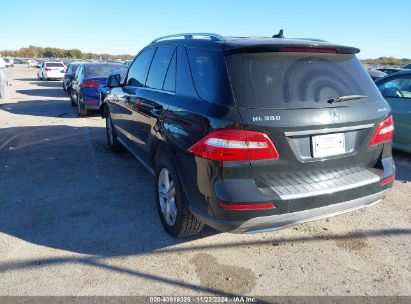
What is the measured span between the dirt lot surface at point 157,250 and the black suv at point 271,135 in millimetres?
463

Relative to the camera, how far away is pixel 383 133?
10.2ft

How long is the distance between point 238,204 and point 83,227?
1.98 meters

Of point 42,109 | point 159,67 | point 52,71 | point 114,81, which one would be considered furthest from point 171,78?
point 52,71

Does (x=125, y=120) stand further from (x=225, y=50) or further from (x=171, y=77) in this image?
(x=225, y=50)

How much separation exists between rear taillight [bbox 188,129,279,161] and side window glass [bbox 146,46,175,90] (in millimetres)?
1447

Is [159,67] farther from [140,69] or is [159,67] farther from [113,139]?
[113,139]

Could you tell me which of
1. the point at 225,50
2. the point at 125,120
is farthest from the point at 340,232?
the point at 125,120

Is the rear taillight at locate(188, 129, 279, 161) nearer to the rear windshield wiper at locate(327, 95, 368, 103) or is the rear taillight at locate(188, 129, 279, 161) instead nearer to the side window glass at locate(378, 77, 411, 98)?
the rear windshield wiper at locate(327, 95, 368, 103)

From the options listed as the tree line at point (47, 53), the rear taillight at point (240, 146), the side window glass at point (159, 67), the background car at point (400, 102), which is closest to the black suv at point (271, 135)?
the rear taillight at point (240, 146)

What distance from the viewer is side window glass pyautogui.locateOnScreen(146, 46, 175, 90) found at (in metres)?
3.75

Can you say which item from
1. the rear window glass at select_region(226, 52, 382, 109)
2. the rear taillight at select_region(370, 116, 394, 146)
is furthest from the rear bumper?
the rear window glass at select_region(226, 52, 382, 109)

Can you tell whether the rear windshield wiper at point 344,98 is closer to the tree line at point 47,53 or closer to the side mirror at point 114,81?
the side mirror at point 114,81

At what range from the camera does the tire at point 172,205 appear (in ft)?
10.3

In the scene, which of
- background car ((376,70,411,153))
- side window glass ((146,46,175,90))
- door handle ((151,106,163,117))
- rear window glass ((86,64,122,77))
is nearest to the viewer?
door handle ((151,106,163,117))
